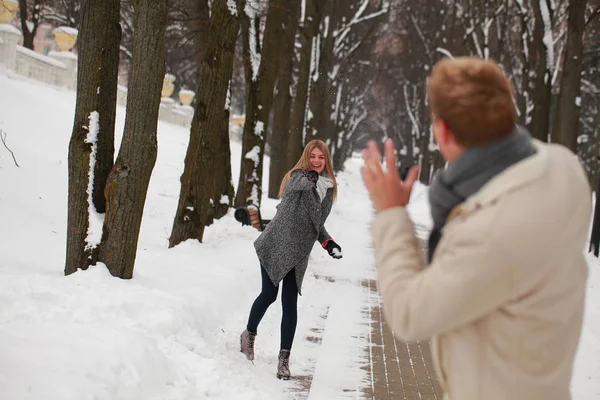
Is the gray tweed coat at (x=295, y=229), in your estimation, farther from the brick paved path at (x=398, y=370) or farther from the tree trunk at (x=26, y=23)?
the tree trunk at (x=26, y=23)

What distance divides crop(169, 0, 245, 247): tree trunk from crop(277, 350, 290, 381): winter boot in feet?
18.8

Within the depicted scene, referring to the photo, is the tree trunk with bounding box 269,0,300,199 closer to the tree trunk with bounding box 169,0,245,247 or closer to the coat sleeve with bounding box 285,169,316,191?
the tree trunk with bounding box 169,0,245,247

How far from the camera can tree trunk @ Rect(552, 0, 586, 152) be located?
1808 cm

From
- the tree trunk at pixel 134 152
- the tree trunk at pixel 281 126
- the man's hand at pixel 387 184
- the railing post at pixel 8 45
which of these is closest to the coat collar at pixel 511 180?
the man's hand at pixel 387 184

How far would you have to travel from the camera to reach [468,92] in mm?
2078

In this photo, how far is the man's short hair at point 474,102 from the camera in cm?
207

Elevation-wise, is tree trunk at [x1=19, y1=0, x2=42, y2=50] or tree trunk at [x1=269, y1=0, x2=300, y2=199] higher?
tree trunk at [x1=19, y1=0, x2=42, y2=50]

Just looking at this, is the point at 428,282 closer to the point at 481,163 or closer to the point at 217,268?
the point at 481,163

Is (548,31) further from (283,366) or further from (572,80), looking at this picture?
(283,366)

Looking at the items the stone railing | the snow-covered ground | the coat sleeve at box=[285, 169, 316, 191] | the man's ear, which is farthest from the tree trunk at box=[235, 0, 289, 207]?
the man's ear

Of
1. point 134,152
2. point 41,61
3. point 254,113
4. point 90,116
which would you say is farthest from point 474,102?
point 41,61

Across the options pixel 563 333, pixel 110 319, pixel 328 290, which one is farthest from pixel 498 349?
pixel 328 290

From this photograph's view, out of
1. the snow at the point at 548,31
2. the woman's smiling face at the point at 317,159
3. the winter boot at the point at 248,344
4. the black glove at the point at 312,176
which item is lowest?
the winter boot at the point at 248,344

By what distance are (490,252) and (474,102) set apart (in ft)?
1.35
